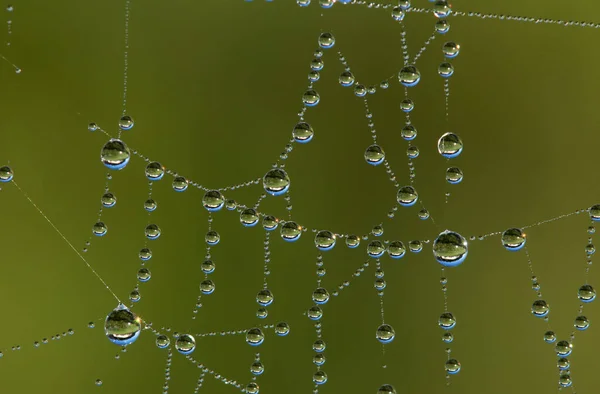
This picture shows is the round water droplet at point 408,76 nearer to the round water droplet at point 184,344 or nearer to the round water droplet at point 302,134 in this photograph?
the round water droplet at point 302,134

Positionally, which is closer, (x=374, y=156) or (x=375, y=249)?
(x=374, y=156)

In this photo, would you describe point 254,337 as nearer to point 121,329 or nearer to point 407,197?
point 121,329

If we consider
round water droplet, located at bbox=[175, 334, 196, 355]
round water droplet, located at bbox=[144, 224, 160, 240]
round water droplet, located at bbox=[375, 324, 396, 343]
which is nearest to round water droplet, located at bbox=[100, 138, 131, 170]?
round water droplet, located at bbox=[144, 224, 160, 240]

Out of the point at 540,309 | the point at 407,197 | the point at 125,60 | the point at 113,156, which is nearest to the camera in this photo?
the point at 113,156

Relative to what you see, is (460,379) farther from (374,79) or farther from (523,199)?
(374,79)

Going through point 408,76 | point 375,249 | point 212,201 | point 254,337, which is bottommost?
point 254,337

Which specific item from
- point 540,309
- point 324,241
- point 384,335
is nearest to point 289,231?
point 324,241

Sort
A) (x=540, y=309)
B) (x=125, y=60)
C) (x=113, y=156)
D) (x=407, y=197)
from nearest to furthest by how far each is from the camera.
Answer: (x=113, y=156)
(x=407, y=197)
(x=540, y=309)
(x=125, y=60)

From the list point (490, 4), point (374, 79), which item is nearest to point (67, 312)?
point (374, 79)

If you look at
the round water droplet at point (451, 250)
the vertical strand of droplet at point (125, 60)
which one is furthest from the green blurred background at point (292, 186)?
the round water droplet at point (451, 250)
